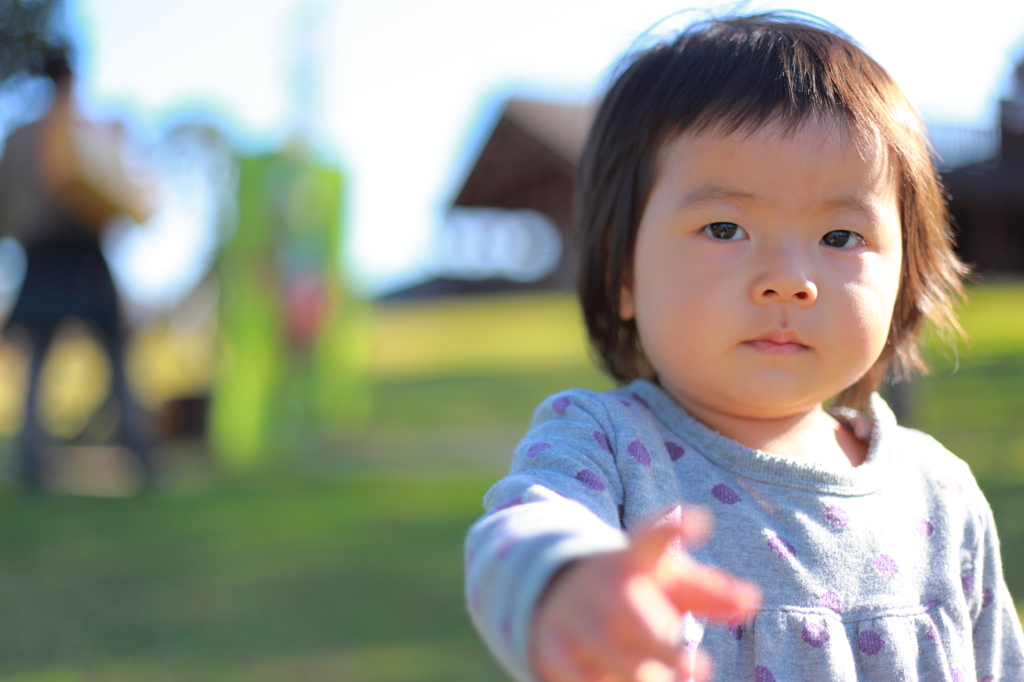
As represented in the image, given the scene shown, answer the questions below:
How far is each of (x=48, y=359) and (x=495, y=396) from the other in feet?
11.7

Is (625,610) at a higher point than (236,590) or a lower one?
higher

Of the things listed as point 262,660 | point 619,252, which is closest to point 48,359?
point 262,660

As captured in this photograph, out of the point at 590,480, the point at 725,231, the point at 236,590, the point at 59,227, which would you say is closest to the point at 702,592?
the point at 590,480

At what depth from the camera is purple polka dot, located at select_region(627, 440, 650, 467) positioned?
93 centimetres

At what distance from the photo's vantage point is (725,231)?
3.18 feet

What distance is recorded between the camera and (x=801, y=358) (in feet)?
Answer: 3.17

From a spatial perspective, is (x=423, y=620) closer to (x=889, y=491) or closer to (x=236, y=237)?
(x=889, y=491)

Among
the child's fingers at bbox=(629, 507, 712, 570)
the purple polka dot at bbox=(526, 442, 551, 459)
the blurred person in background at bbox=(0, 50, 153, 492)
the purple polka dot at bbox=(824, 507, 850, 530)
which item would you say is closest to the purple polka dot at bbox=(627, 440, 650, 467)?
the purple polka dot at bbox=(526, 442, 551, 459)

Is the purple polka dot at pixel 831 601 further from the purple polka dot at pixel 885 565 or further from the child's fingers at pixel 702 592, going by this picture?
the child's fingers at pixel 702 592

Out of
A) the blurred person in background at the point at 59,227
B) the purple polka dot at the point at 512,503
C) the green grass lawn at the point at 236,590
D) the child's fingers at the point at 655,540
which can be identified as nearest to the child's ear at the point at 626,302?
the purple polka dot at the point at 512,503

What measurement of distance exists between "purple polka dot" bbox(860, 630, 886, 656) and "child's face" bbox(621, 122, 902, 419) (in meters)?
0.26

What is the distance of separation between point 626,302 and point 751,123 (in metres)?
0.30

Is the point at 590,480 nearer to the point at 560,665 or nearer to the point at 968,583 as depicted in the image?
the point at 560,665

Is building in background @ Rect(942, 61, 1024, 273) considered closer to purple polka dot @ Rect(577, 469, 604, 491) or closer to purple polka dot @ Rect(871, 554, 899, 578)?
purple polka dot @ Rect(871, 554, 899, 578)
